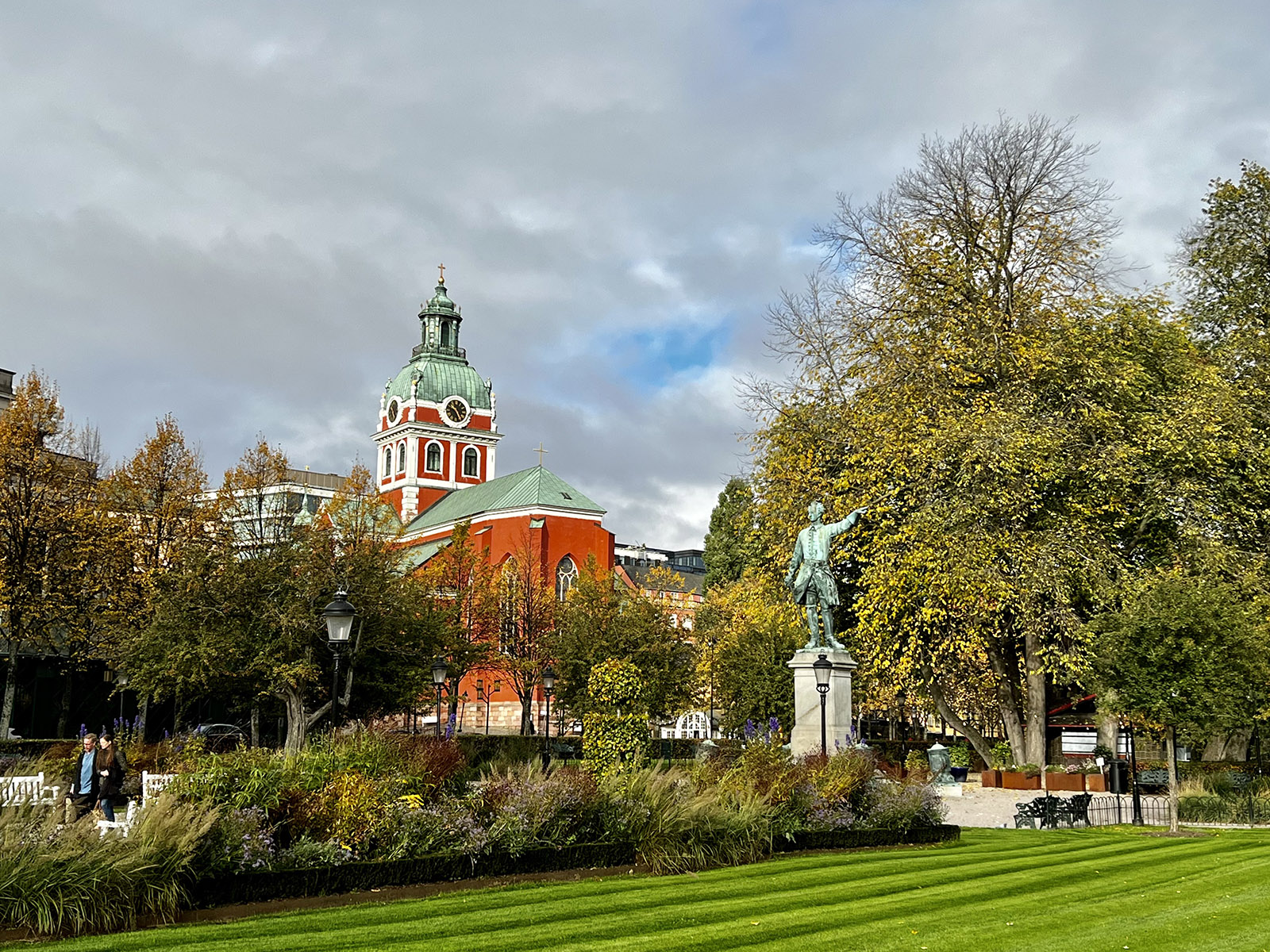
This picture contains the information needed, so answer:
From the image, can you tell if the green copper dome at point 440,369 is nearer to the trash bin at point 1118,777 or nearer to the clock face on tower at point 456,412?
Result: the clock face on tower at point 456,412

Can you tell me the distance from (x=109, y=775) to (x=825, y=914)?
10.3 meters

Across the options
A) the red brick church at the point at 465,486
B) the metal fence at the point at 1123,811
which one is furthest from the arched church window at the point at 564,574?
the metal fence at the point at 1123,811

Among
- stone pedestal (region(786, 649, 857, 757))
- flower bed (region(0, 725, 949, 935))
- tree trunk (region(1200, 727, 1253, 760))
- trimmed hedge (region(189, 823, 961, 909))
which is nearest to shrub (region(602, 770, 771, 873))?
flower bed (region(0, 725, 949, 935))

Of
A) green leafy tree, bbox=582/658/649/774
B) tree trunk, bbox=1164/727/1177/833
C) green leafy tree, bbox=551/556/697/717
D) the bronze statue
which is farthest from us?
green leafy tree, bbox=551/556/697/717

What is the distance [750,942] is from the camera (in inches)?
362

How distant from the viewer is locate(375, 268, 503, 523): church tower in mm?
83000

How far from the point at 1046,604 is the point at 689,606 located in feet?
128

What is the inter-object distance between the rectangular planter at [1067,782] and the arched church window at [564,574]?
38471 mm

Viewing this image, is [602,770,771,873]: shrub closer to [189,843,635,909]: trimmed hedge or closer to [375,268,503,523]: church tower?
[189,843,635,909]: trimmed hedge

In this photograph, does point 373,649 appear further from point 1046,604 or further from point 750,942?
point 750,942

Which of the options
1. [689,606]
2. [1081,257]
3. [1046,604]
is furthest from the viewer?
[689,606]

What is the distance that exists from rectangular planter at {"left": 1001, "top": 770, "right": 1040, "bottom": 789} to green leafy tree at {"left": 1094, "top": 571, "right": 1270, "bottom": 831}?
5.84 metres

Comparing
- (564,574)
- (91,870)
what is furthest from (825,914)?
(564,574)

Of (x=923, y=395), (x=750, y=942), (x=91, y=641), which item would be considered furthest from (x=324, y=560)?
(x=750, y=942)
